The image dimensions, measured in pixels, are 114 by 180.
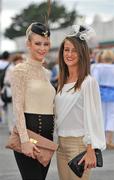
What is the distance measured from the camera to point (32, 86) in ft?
13.1

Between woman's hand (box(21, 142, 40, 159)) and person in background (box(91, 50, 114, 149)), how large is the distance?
515cm

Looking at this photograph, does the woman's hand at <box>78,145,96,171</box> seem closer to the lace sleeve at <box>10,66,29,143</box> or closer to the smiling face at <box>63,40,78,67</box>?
the lace sleeve at <box>10,66,29,143</box>

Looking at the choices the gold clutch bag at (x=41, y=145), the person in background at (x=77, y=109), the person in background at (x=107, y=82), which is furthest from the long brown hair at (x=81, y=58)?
the person in background at (x=107, y=82)

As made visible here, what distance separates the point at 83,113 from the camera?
12.9ft

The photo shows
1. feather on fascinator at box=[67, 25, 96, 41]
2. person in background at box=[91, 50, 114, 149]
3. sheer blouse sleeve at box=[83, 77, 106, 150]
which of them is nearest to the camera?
sheer blouse sleeve at box=[83, 77, 106, 150]

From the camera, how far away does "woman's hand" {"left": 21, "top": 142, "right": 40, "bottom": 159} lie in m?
3.93

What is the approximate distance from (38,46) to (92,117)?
2.28 ft

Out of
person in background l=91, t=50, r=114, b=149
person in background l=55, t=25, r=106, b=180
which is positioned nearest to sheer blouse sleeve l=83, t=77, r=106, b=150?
person in background l=55, t=25, r=106, b=180

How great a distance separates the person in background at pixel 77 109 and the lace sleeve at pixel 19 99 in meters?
0.28

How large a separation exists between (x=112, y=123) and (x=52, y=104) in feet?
16.9

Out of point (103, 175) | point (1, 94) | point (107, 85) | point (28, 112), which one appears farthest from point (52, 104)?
point (1, 94)

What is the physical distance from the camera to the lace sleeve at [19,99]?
394 cm

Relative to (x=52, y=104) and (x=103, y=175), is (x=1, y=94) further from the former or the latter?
(x=52, y=104)

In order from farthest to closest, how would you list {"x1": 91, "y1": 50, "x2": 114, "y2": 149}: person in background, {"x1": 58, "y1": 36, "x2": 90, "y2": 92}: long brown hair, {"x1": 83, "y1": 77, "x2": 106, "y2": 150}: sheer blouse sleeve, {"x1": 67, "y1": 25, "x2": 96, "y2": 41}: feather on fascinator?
{"x1": 91, "y1": 50, "x2": 114, "y2": 149}: person in background, {"x1": 67, "y1": 25, "x2": 96, "y2": 41}: feather on fascinator, {"x1": 58, "y1": 36, "x2": 90, "y2": 92}: long brown hair, {"x1": 83, "y1": 77, "x2": 106, "y2": 150}: sheer blouse sleeve
